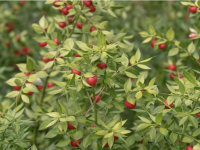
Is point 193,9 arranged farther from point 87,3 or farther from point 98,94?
point 98,94

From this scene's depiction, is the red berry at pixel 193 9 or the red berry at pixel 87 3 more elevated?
the red berry at pixel 87 3

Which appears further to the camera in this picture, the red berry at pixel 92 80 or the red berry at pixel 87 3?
the red berry at pixel 87 3

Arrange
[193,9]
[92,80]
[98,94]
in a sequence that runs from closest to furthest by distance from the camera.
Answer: [92,80] → [98,94] → [193,9]

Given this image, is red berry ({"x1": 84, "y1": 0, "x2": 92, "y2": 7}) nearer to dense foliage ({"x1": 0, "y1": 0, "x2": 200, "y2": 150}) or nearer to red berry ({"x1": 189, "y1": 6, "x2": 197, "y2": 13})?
dense foliage ({"x1": 0, "y1": 0, "x2": 200, "y2": 150})

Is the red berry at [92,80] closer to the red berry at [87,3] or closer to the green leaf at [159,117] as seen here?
the green leaf at [159,117]

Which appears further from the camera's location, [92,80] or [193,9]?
[193,9]

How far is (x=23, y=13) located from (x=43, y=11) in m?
0.32

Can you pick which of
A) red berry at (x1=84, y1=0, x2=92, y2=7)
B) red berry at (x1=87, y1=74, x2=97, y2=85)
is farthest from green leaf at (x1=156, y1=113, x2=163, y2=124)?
red berry at (x1=84, y1=0, x2=92, y2=7)

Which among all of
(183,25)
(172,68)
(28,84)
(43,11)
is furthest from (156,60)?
(28,84)

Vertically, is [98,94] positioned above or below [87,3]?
below

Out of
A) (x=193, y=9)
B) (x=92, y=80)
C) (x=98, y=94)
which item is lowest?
(x=98, y=94)

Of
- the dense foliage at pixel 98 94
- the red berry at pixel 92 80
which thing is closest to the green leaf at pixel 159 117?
the dense foliage at pixel 98 94

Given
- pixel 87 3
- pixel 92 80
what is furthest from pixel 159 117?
pixel 87 3

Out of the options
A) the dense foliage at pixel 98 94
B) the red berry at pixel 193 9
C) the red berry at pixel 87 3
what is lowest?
the dense foliage at pixel 98 94
